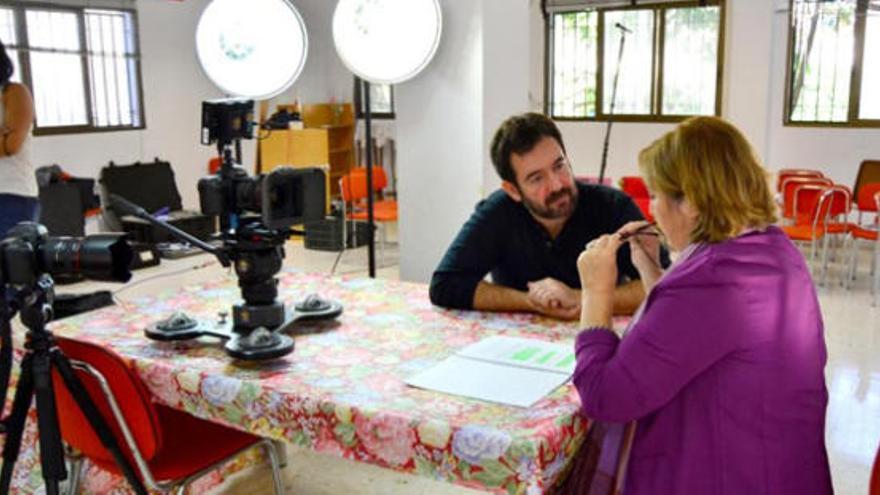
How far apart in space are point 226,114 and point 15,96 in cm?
164

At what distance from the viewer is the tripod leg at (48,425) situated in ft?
4.90

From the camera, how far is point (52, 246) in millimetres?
1493

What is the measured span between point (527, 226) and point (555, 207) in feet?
0.34

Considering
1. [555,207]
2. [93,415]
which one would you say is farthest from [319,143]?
[93,415]

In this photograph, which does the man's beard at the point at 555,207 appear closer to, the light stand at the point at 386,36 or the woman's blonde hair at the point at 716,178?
the woman's blonde hair at the point at 716,178

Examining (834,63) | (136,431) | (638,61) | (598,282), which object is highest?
(638,61)

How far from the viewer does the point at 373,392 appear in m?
1.48

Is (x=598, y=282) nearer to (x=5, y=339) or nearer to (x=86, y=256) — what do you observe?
(x=86, y=256)

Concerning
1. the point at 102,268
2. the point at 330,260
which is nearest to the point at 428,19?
the point at 102,268

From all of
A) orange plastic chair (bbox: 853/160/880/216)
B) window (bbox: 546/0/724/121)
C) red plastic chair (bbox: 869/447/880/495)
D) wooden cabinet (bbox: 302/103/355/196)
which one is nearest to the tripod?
red plastic chair (bbox: 869/447/880/495)

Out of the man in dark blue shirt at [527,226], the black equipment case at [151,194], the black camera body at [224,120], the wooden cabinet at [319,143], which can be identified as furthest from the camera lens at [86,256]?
the wooden cabinet at [319,143]

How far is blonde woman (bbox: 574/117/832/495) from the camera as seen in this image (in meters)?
1.24

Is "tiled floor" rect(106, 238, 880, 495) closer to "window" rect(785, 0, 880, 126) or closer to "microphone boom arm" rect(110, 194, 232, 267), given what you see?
"microphone boom arm" rect(110, 194, 232, 267)

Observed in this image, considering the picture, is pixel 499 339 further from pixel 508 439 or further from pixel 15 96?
pixel 15 96
